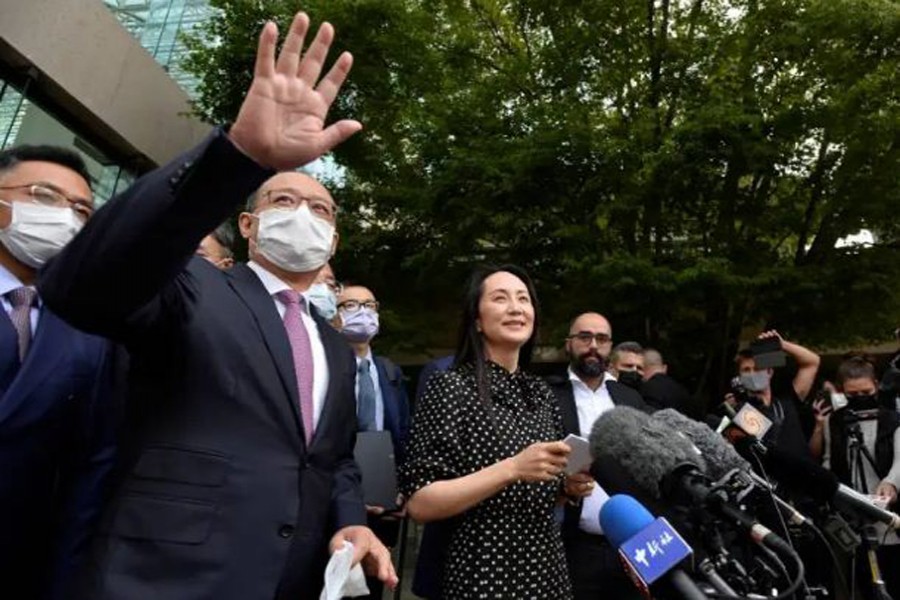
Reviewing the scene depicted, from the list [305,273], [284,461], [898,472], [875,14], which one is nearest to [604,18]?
[875,14]

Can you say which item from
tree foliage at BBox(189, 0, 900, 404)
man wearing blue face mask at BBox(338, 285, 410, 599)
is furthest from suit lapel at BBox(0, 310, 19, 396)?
tree foliage at BBox(189, 0, 900, 404)

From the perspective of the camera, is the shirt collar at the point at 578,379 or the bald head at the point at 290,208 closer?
the bald head at the point at 290,208

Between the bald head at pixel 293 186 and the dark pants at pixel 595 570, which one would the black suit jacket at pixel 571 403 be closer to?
the dark pants at pixel 595 570

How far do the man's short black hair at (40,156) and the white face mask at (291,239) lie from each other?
70 centimetres

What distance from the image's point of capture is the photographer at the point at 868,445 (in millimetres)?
4676

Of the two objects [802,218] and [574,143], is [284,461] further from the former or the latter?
[802,218]

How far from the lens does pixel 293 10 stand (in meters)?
7.97

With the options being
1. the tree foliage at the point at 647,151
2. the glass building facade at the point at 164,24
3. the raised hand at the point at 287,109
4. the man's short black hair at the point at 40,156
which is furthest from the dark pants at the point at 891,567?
the glass building facade at the point at 164,24

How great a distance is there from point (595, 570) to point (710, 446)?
4.92 feet

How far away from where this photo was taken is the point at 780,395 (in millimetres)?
5383

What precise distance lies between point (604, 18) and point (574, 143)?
1.62m

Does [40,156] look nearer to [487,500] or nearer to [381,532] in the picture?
[487,500]

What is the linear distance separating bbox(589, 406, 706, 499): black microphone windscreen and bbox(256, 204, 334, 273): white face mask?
106cm

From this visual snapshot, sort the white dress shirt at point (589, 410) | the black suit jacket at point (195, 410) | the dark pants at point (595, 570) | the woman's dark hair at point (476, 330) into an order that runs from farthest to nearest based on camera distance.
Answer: the white dress shirt at point (589, 410) → the dark pants at point (595, 570) → the woman's dark hair at point (476, 330) → the black suit jacket at point (195, 410)
